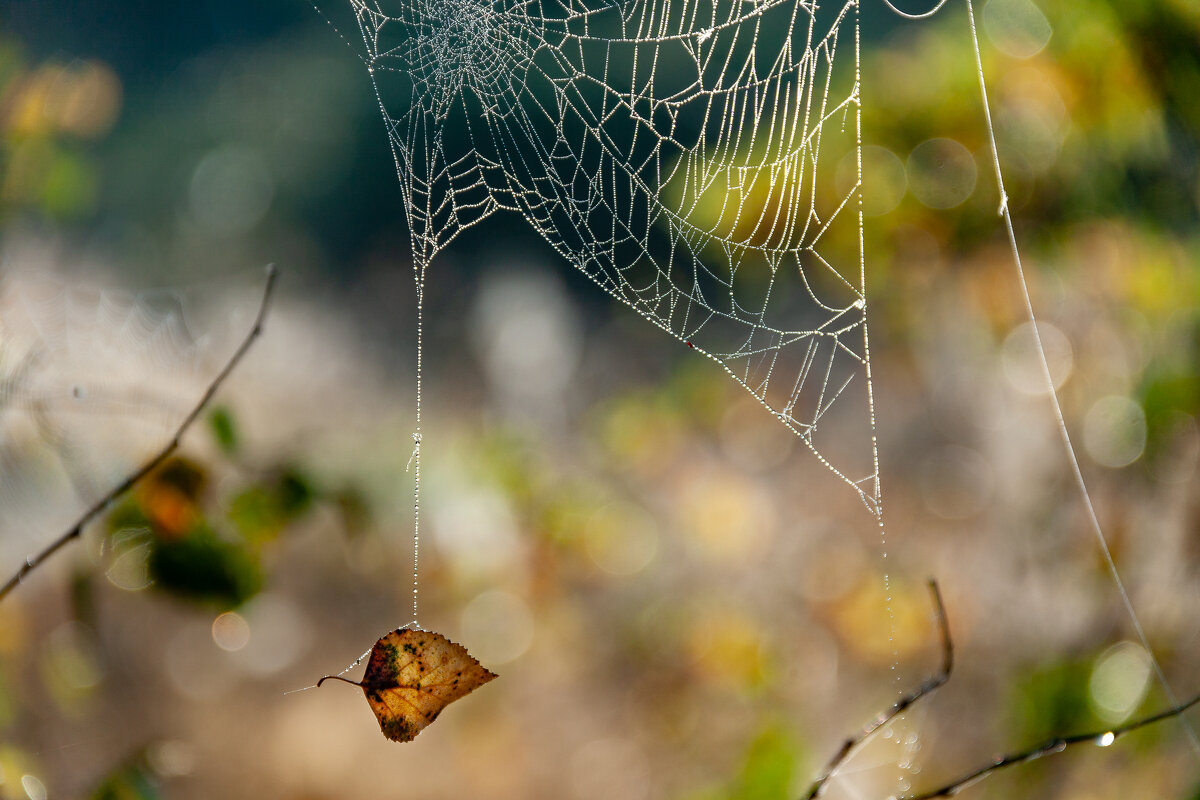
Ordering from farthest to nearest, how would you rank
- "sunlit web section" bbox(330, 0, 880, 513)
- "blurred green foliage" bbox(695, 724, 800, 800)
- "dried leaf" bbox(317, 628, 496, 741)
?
"sunlit web section" bbox(330, 0, 880, 513), "blurred green foliage" bbox(695, 724, 800, 800), "dried leaf" bbox(317, 628, 496, 741)

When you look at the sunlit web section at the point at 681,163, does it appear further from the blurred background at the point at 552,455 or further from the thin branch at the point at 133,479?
the thin branch at the point at 133,479

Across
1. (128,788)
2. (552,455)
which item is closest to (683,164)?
(552,455)

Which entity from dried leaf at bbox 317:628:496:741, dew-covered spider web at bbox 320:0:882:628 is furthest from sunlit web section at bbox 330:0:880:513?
dried leaf at bbox 317:628:496:741

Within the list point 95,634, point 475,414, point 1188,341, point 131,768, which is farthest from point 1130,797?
point 95,634

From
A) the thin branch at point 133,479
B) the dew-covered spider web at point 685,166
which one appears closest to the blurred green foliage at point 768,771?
the dew-covered spider web at point 685,166

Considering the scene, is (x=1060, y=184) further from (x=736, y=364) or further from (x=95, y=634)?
(x=95, y=634)

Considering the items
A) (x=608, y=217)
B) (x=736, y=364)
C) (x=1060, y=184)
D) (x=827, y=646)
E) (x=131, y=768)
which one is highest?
(x=1060, y=184)

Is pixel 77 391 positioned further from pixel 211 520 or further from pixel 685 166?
pixel 685 166

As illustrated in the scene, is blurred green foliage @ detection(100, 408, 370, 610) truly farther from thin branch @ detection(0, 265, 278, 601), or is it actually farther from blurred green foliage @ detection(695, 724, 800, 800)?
blurred green foliage @ detection(695, 724, 800, 800)
